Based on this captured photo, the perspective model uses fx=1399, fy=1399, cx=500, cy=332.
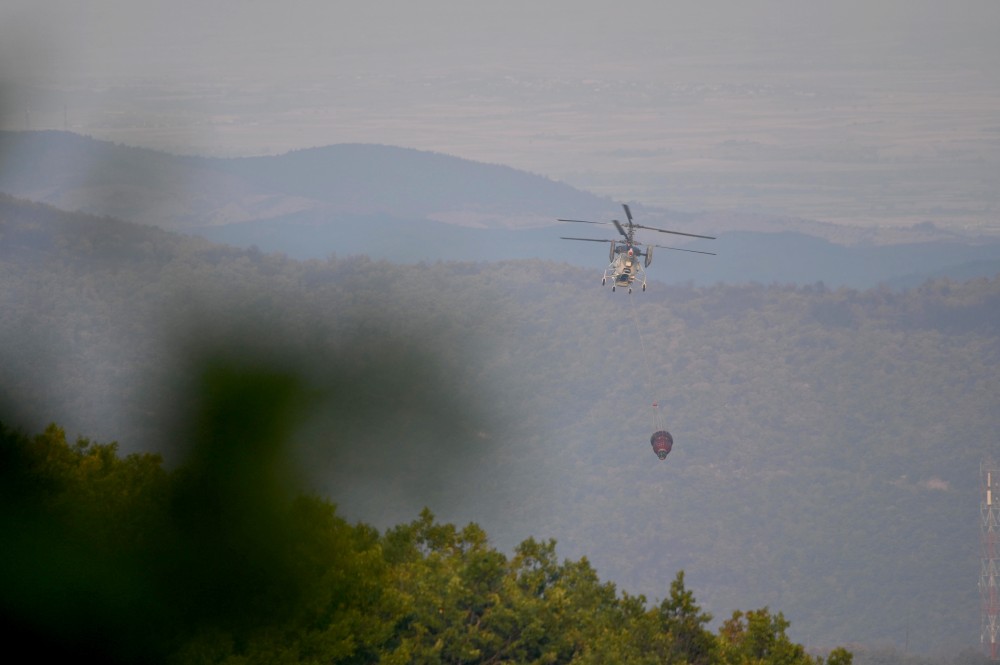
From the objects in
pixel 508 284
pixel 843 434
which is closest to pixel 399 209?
pixel 508 284

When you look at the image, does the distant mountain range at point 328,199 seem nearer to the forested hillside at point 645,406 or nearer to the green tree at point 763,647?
the forested hillside at point 645,406

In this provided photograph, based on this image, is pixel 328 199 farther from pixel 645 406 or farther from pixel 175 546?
pixel 175 546

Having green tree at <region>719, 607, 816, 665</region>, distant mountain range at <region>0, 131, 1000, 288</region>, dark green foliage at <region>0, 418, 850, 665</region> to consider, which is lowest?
green tree at <region>719, 607, 816, 665</region>

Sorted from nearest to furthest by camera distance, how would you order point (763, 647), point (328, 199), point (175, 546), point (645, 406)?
point (175, 546), point (763, 647), point (328, 199), point (645, 406)

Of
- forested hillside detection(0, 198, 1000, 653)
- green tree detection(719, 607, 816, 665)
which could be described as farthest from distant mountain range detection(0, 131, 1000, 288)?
green tree detection(719, 607, 816, 665)

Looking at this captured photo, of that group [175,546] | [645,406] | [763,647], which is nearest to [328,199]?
[645,406]

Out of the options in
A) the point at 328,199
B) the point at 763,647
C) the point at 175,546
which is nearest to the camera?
the point at 175,546

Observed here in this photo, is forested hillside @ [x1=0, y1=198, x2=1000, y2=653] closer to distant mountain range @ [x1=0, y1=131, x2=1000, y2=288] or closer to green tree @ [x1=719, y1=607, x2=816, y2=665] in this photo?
distant mountain range @ [x1=0, y1=131, x2=1000, y2=288]
